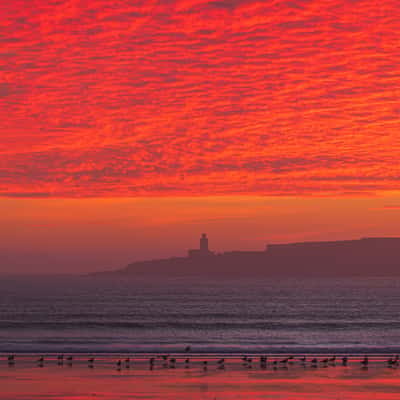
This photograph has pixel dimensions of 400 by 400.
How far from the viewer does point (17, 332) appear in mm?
91125

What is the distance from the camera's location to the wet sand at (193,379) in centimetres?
3903

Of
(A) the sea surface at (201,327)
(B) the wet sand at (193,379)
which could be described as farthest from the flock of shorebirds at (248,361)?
(A) the sea surface at (201,327)

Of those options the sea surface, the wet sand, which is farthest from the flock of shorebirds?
the sea surface

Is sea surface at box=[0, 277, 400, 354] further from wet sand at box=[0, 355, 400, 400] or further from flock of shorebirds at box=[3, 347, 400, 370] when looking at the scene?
wet sand at box=[0, 355, 400, 400]

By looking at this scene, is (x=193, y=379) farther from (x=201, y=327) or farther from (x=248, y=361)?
(x=201, y=327)

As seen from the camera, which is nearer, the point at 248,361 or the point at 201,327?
the point at 248,361

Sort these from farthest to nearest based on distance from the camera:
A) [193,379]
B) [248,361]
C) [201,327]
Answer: [201,327] → [248,361] → [193,379]

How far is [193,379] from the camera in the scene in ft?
147

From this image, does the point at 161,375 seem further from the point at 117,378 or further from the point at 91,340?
the point at 91,340

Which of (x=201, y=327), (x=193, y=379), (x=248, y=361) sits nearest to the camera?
(x=193, y=379)

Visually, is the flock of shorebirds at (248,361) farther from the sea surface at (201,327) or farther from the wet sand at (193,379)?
the sea surface at (201,327)

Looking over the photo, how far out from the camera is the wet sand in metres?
39.0

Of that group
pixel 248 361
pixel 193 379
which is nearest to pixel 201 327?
pixel 248 361

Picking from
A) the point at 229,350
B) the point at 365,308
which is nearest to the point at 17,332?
the point at 229,350
